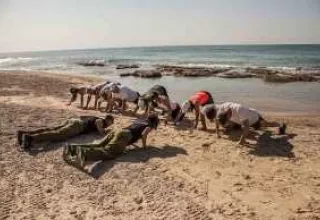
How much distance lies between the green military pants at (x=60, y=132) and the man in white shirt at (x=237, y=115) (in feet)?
9.49

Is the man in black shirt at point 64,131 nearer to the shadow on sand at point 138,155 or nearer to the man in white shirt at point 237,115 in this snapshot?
the shadow on sand at point 138,155

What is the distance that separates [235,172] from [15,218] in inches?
140

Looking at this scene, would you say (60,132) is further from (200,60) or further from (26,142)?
(200,60)

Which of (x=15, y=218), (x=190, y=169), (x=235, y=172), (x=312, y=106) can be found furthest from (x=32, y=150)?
(x=312, y=106)

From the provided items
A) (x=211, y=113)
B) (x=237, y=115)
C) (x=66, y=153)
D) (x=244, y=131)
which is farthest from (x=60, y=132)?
(x=244, y=131)

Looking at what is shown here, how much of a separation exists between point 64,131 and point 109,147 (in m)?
1.55

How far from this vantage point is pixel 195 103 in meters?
9.83

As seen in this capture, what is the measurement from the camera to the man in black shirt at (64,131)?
310 inches

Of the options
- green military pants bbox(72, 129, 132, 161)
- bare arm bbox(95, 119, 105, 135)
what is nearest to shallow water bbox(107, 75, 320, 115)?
bare arm bbox(95, 119, 105, 135)

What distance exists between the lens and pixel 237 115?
823 centimetres

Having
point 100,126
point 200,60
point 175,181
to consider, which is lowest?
point 175,181

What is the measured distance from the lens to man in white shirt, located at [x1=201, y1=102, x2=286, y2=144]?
26.8 ft

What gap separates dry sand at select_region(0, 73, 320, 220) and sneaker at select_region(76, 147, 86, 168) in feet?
0.61

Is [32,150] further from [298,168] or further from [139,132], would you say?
[298,168]
